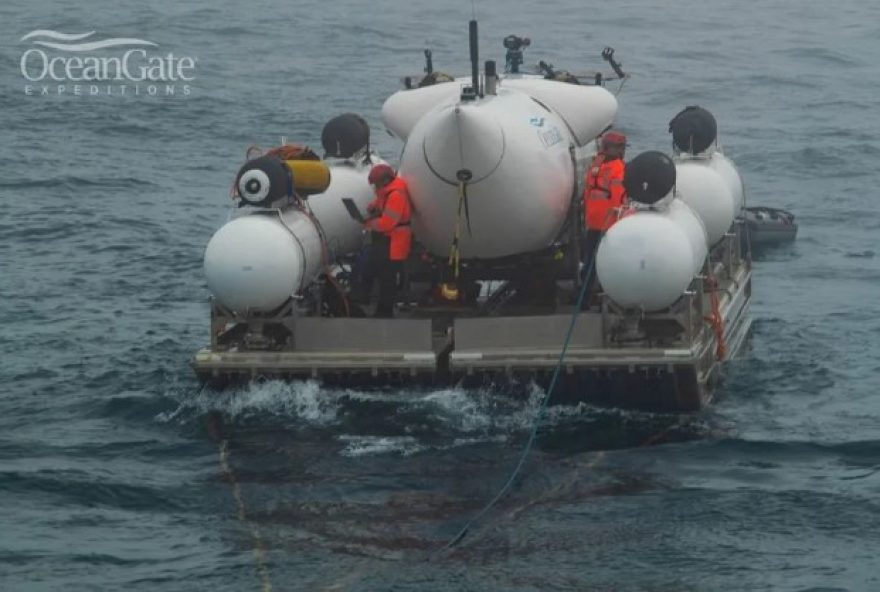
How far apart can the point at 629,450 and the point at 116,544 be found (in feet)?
16.7

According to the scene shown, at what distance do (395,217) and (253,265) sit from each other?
1.57m

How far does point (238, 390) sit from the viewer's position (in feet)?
65.7

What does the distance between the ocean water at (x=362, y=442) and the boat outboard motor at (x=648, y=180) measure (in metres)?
2.12

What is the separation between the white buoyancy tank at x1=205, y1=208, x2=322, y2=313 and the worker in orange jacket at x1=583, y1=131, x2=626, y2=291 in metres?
3.07

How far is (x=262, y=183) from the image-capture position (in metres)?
20.4

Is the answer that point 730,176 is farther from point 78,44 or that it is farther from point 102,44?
point 78,44

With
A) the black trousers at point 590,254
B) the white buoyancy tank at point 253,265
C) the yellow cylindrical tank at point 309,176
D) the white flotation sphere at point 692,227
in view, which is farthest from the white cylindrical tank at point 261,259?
the white flotation sphere at point 692,227

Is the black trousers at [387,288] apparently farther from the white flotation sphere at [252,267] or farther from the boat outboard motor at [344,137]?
the boat outboard motor at [344,137]

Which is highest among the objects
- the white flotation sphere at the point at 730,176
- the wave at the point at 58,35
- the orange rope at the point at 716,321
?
the wave at the point at 58,35

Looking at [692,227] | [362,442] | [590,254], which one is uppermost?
[692,227]

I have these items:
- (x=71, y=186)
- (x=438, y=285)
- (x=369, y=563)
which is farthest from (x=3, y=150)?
(x=369, y=563)

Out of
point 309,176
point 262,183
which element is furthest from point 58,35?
point 262,183

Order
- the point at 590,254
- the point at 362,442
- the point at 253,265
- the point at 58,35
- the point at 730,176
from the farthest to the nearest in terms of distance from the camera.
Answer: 1. the point at 58,35
2. the point at 730,176
3. the point at 590,254
4. the point at 253,265
5. the point at 362,442

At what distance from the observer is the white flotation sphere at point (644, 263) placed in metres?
19.3
